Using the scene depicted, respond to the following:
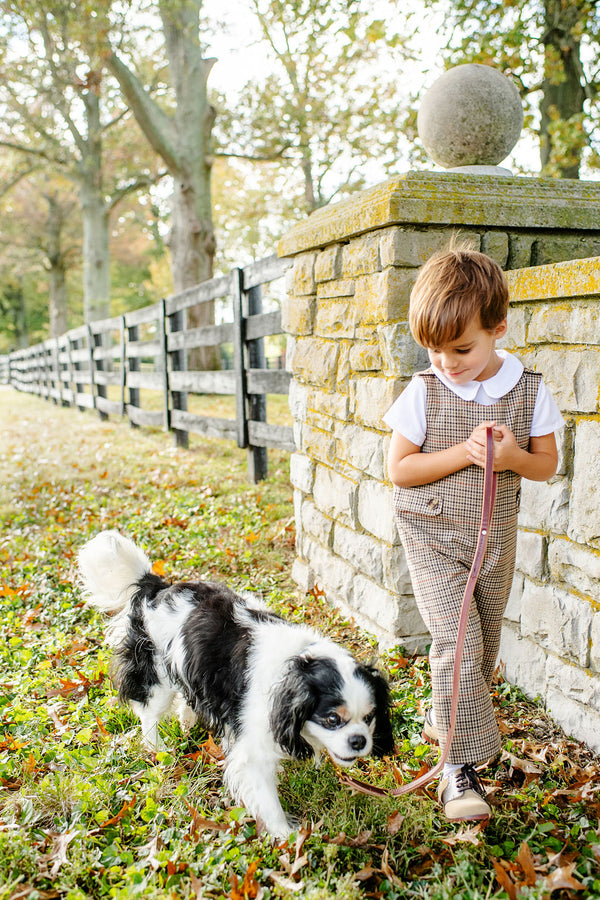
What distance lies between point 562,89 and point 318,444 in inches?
383

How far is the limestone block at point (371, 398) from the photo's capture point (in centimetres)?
308

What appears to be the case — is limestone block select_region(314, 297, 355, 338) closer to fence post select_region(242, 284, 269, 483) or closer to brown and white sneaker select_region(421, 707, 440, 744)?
brown and white sneaker select_region(421, 707, 440, 744)

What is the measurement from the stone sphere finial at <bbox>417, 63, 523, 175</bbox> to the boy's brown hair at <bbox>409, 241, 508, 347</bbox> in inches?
52.7

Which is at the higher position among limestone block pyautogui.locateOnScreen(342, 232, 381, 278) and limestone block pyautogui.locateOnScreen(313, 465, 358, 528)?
limestone block pyautogui.locateOnScreen(342, 232, 381, 278)

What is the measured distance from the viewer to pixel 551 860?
6.54ft

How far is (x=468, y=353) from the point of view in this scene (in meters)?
2.16

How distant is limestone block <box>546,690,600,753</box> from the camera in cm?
249

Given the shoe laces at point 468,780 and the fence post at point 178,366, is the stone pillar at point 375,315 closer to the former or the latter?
the shoe laces at point 468,780

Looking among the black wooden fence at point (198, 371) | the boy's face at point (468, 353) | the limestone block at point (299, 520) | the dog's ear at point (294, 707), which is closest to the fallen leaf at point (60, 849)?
the dog's ear at point (294, 707)

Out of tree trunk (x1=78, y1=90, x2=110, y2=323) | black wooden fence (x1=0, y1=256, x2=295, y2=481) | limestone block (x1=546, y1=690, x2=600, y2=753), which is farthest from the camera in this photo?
tree trunk (x1=78, y1=90, x2=110, y2=323)

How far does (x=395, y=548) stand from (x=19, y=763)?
1.79 metres

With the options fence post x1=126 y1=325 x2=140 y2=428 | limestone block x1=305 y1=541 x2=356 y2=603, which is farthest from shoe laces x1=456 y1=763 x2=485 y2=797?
fence post x1=126 y1=325 x2=140 y2=428

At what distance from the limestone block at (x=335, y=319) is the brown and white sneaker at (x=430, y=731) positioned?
184 cm

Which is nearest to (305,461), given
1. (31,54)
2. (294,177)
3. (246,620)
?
(246,620)
